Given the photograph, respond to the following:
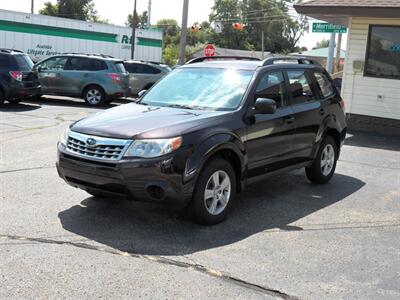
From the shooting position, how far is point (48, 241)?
16.4 feet

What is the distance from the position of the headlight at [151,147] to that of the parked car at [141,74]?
54.4 ft

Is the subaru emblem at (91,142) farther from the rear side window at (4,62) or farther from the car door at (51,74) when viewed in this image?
the car door at (51,74)

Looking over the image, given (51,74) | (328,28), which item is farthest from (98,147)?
(328,28)

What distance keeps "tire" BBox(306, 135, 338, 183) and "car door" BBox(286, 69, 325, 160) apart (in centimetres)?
32

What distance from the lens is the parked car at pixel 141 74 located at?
70.9ft

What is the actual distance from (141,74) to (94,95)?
3.42 m

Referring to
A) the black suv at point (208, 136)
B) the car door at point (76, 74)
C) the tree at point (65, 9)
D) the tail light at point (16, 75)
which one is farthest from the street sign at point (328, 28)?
the tree at point (65, 9)

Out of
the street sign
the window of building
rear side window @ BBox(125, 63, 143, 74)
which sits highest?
the street sign

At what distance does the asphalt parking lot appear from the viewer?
4188 millimetres

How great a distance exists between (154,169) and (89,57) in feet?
47.1

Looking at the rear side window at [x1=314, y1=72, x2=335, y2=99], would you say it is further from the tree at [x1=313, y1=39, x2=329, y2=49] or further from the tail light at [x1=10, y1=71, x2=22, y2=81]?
the tree at [x1=313, y1=39, x2=329, y2=49]

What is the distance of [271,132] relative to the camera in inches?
255

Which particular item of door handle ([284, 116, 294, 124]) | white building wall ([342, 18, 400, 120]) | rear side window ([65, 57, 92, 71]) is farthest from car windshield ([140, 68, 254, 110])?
rear side window ([65, 57, 92, 71])

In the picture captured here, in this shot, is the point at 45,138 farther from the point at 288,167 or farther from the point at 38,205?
the point at 288,167
